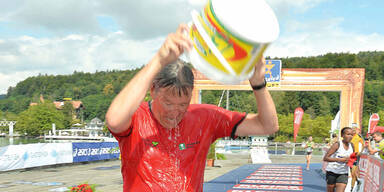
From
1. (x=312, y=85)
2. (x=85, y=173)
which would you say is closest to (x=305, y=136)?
(x=312, y=85)

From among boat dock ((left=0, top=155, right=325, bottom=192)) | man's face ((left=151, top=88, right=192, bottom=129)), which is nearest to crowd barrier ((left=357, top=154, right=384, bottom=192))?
boat dock ((left=0, top=155, right=325, bottom=192))

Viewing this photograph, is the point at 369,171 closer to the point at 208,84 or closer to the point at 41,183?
the point at 41,183

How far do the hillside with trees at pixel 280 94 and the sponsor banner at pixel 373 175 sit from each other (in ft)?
63.8

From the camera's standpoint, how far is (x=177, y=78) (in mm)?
1840

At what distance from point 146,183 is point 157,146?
0.22 m

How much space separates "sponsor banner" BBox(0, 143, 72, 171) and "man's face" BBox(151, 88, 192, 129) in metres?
14.7

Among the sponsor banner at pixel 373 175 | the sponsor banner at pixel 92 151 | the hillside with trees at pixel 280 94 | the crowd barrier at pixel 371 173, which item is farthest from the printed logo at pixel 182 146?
the hillside with trees at pixel 280 94

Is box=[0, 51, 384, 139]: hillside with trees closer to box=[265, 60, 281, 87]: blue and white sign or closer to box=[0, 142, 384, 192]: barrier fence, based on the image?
box=[265, 60, 281, 87]: blue and white sign

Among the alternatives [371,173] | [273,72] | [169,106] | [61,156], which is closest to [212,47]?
[169,106]

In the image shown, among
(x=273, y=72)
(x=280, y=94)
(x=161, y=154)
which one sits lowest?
(x=161, y=154)

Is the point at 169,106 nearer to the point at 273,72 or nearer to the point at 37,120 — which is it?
the point at 273,72

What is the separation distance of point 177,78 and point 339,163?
20.7ft

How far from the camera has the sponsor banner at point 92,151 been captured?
19.3m

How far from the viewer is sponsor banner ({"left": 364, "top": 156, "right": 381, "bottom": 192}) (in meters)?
6.64
